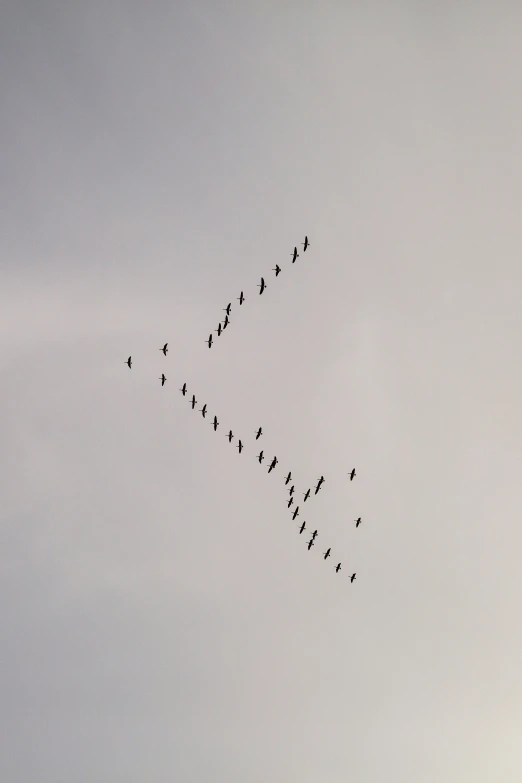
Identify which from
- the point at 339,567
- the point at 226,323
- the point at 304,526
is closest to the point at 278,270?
the point at 226,323

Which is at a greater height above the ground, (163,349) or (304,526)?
(163,349)

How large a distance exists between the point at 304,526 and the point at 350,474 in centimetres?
1124

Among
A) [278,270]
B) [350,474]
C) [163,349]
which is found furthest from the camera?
[350,474]

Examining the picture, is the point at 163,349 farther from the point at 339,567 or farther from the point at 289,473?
the point at 339,567

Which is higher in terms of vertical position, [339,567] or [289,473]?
[289,473]

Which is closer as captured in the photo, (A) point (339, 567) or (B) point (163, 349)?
(B) point (163, 349)

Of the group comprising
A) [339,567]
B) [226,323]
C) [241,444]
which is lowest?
[339,567]

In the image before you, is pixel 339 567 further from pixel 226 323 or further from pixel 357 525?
pixel 226 323

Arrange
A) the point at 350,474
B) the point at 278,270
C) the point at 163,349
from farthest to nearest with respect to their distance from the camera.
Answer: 1. the point at 350,474
2. the point at 163,349
3. the point at 278,270

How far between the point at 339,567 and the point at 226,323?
44.1m

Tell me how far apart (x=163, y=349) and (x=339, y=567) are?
44.9m

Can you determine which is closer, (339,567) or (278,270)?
(278,270)

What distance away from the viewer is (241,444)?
97.9m

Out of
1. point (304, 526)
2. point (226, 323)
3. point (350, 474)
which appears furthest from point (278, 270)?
point (304, 526)
